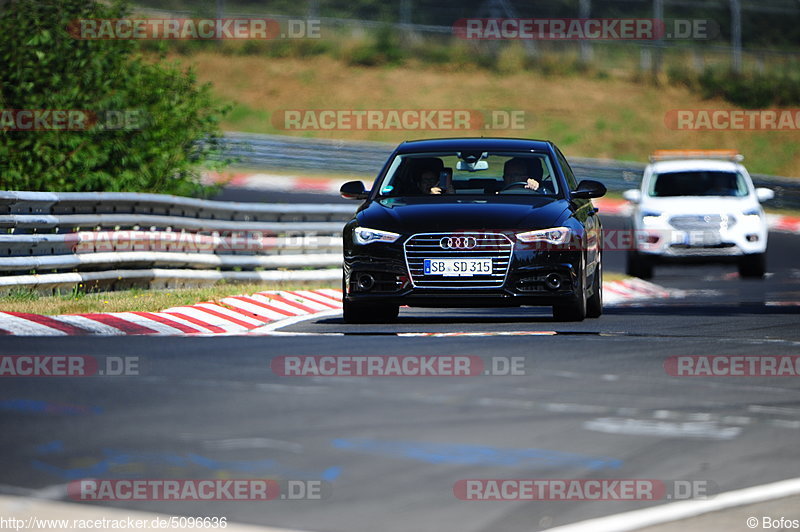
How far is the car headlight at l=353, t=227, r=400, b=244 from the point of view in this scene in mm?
12992

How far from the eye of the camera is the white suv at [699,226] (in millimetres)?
21844

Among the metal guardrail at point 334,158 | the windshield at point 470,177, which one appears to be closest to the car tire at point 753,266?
the windshield at point 470,177

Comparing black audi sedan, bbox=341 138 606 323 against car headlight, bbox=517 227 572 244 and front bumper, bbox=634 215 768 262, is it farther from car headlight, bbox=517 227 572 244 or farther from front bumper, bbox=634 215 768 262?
front bumper, bbox=634 215 768 262

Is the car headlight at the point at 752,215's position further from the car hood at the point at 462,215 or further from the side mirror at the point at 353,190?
the side mirror at the point at 353,190

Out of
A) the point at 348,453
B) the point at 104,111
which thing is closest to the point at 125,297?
the point at 104,111

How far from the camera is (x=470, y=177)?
46.4ft

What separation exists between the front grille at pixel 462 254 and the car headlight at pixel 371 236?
165mm

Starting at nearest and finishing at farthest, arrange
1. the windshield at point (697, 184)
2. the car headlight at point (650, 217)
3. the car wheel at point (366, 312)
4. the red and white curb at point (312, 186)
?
the car wheel at point (366, 312) < the car headlight at point (650, 217) < the windshield at point (697, 184) < the red and white curb at point (312, 186)

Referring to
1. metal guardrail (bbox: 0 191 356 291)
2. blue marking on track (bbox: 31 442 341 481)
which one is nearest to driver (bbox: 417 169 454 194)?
metal guardrail (bbox: 0 191 356 291)

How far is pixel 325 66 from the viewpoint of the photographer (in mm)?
56594

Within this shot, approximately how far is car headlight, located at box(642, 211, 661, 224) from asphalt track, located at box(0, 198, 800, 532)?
396 inches

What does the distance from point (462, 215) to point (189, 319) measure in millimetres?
2899

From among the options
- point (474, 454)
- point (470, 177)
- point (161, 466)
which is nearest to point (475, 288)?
point (470, 177)

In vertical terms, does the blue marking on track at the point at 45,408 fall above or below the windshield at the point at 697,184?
below
